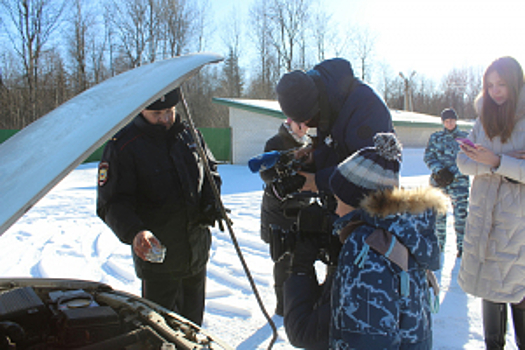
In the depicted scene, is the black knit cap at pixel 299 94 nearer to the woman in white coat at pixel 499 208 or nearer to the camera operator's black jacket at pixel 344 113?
the camera operator's black jacket at pixel 344 113

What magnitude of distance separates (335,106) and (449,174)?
3.31 meters

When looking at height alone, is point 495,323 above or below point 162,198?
below

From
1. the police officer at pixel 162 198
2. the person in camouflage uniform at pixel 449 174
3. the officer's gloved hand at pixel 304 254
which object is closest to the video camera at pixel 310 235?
the officer's gloved hand at pixel 304 254

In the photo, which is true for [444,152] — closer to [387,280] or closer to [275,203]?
[275,203]

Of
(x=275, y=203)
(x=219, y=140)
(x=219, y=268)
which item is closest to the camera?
(x=275, y=203)

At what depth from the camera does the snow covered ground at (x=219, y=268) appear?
10.1ft

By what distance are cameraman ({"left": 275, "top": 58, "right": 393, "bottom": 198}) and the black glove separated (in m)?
3.12

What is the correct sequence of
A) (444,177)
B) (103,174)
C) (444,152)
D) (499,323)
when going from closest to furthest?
1. (103,174)
2. (499,323)
3. (444,177)
4. (444,152)

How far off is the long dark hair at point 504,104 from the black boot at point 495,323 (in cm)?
109

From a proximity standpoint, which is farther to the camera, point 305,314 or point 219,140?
point 219,140

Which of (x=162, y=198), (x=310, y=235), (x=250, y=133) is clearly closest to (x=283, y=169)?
(x=162, y=198)

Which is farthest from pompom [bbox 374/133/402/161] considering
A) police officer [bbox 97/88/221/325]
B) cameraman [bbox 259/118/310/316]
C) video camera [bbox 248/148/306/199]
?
cameraman [bbox 259/118/310/316]

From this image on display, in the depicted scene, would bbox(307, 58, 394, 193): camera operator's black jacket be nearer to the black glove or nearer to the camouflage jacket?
the black glove

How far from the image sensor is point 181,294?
8.38 feet
